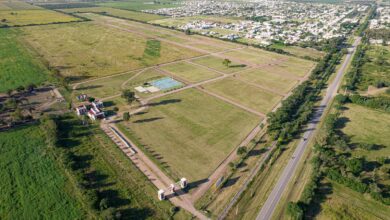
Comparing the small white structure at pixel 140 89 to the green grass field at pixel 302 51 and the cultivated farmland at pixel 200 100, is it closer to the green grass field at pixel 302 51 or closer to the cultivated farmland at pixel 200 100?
the cultivated farmland at pixel 200 100

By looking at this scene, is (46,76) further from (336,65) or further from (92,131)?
(336,65)

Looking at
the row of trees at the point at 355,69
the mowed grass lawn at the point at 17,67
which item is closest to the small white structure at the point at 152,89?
the mowed grass lawn at the point at 17,67

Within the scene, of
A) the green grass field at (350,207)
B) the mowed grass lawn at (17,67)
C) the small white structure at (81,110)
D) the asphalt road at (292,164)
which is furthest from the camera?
the mowed grass lawn at (17,67)

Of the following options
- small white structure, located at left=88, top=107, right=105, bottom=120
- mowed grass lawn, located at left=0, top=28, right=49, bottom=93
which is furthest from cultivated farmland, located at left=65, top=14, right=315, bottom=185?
mowed grass lawn, located at left=0, top=28, right=49, bottom=93

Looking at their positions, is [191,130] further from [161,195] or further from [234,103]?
[161,195]

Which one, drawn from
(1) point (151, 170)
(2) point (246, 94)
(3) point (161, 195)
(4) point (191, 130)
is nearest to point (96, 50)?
(2) point (246, 94)
